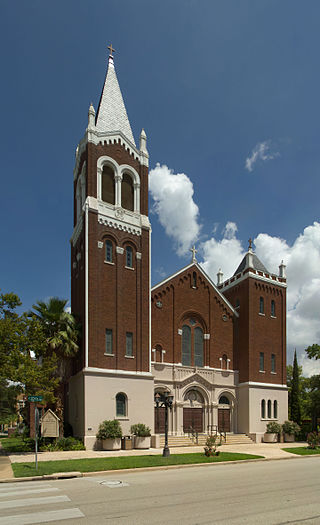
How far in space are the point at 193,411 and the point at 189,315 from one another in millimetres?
7375

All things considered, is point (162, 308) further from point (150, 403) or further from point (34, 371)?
point (34, 371)

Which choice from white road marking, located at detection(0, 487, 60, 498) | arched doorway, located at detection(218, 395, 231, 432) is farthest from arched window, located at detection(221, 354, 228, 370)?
white road marking, located at detection(0, 487, 60, 498)

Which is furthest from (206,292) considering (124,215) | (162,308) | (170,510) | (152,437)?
(170,510)

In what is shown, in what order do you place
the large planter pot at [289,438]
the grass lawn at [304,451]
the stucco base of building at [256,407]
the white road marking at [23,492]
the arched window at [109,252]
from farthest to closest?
1. the large planter pot at [289,438]
2. the stucco base of building at [256,407]
3. the arched window at [109,252]
4. the grass lawn at [304,451]
5. the white road marking at [23,492]

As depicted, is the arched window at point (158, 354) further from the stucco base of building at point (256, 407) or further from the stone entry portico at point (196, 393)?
the stucco base of building at point (256, 407)

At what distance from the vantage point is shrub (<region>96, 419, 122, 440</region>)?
26734 mm

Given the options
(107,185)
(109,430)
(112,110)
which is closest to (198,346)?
(109,430)

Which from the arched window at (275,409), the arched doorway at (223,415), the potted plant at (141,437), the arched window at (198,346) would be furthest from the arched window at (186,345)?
the arched window at (275,409)

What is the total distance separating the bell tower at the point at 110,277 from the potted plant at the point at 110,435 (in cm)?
59

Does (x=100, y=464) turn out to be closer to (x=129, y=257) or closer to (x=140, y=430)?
(x=140, y=430)

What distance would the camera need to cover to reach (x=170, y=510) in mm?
10289

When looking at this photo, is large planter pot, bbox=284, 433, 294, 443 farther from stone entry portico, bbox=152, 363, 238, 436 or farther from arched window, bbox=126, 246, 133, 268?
arched window, bbox=126, 246, 133, 268

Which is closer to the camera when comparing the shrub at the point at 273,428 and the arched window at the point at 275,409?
the shrub at the point at 273,428

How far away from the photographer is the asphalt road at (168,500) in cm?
950
